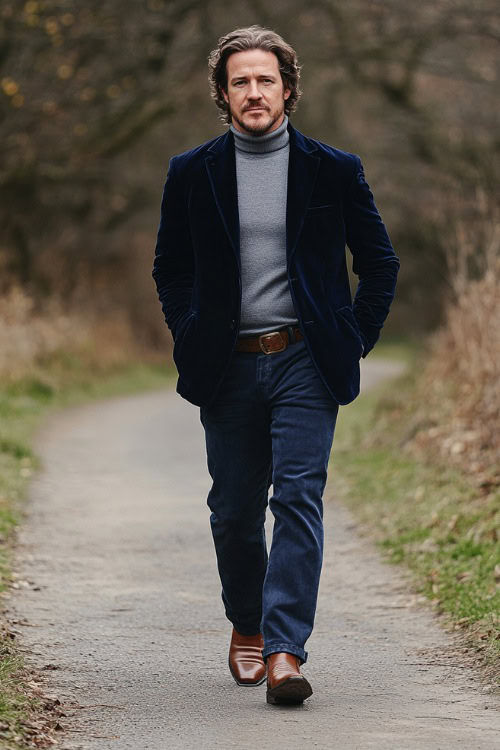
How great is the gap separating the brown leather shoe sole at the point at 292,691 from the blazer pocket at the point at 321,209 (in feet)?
5.01

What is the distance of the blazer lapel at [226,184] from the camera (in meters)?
4.36

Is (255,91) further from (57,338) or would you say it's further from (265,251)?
(57,338)

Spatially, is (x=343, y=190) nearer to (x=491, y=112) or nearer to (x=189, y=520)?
(x=189, y=520)

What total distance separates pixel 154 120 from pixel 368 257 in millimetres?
16786

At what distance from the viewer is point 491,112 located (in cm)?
1916

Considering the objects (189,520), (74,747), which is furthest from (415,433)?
(74,747)

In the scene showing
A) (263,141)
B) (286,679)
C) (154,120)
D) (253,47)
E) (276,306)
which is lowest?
(286,679)

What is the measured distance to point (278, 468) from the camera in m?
4.39

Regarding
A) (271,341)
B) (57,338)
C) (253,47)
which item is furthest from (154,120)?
(271,341)

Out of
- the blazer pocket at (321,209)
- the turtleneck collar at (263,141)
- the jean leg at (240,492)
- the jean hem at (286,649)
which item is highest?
the turtleneck collar at (263,141)

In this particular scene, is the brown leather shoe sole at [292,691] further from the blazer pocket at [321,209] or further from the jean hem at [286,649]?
the blazer pocket at [321,209]

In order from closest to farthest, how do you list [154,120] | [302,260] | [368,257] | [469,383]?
[302,260]
[368,257]
[469,383]
[154,120]

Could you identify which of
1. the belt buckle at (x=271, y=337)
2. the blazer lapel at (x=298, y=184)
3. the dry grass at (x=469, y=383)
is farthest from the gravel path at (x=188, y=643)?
the blazer lapel at (x=298, y=184)

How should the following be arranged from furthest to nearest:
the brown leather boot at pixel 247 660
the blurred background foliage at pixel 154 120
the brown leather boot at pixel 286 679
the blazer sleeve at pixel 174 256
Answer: the blurred background foliage at pixel 154 120 < the brown leather boot at pixel 247 660 < the blazer sleeve at pixel 174 256 < the brown leather boot at pixel 286 679
